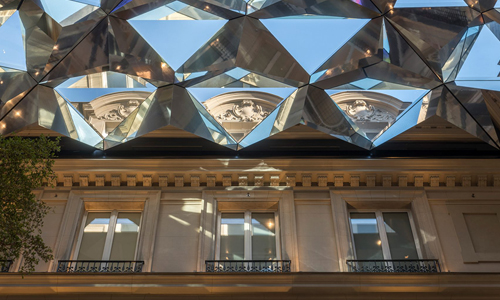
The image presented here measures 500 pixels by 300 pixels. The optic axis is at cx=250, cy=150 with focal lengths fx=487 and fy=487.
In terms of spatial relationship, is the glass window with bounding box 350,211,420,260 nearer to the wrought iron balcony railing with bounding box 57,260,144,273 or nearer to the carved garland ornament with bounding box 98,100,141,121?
the wrought iron balcony railing with bounding box 57,260,144,273

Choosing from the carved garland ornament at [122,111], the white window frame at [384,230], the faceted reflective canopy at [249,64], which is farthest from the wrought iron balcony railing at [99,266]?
the white window frame at [384,230]

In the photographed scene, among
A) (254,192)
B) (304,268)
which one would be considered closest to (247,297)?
(304,268)

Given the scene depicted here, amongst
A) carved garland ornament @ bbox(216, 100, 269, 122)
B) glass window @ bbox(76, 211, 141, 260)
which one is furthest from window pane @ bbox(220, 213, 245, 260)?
carved garland ornament @ bbox(216, 100, 269, 122)

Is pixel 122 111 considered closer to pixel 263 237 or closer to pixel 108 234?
pixel 108 234

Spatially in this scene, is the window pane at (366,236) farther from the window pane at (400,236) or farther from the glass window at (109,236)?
the glass window at (109,236)

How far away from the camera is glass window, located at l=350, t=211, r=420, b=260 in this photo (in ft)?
39.9

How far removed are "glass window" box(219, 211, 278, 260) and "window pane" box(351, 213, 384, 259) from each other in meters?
2.09

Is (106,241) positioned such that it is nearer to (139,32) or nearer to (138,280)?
(138,280)

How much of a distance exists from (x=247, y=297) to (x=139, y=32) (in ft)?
24.3

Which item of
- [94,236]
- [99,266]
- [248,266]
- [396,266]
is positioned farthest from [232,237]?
[396,266]

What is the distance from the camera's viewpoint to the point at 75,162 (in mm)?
13469

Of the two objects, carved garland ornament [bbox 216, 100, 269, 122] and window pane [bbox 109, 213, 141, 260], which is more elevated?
carved garland ornament [bbox 216, 100, 269, 122]

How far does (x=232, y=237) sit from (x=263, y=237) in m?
0.80

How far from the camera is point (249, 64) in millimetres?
13375
